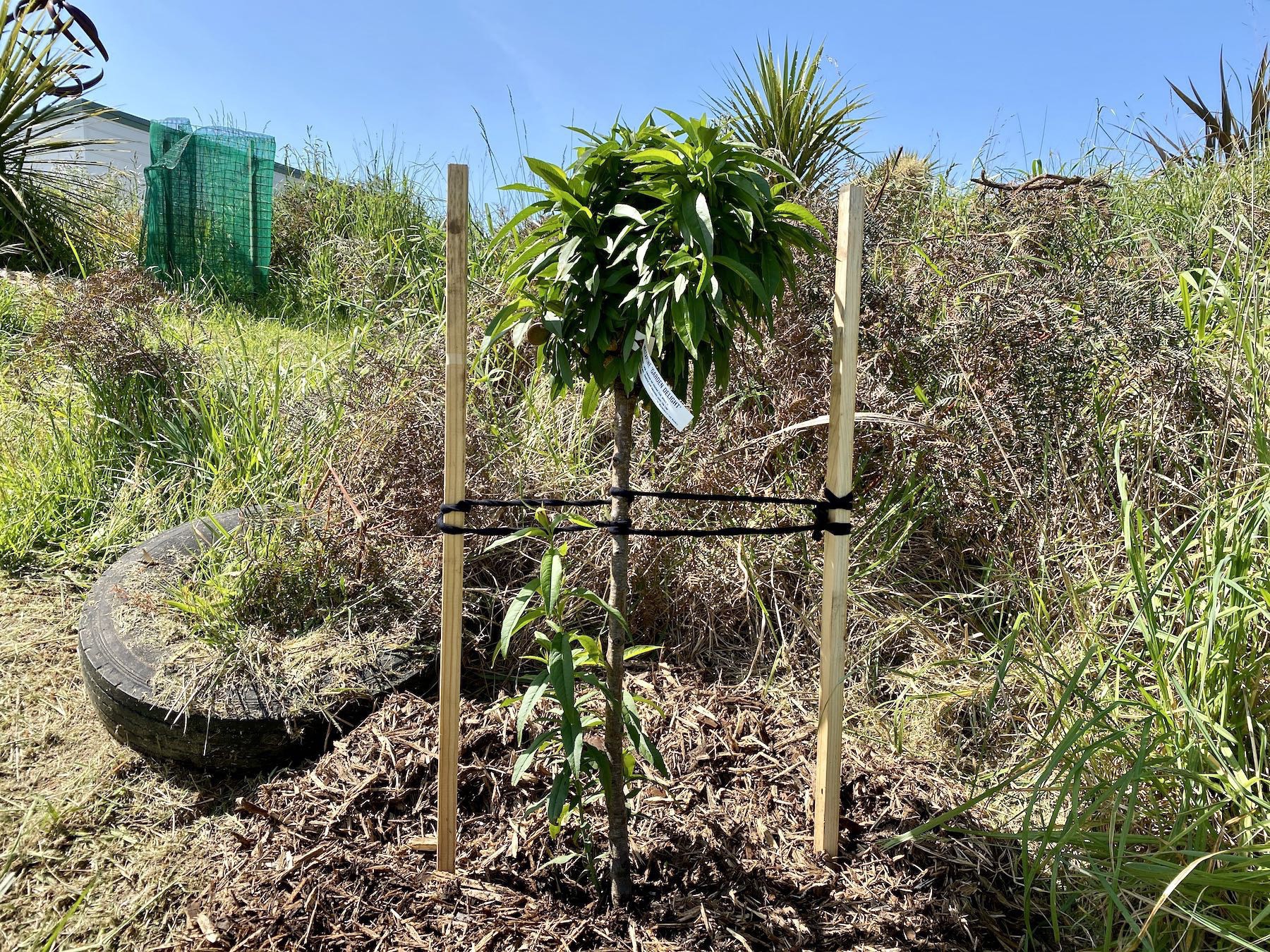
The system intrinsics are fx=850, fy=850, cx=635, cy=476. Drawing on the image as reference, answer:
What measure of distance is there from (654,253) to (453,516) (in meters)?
1.00

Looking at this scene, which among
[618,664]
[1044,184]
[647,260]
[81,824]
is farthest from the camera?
[1044,184]

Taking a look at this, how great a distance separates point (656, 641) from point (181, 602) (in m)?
1.93

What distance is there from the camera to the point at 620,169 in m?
2.14

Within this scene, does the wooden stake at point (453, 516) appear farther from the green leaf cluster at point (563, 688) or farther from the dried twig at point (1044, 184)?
the dried twig at point (1044, 184)

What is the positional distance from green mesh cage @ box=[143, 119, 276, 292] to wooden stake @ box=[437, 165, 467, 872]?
7918 mm

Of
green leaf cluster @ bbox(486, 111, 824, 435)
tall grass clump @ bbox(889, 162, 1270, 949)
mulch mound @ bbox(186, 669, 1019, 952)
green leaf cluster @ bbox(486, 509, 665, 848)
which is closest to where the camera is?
green leaf cluster @ bbox(486, 111, 824, 435)

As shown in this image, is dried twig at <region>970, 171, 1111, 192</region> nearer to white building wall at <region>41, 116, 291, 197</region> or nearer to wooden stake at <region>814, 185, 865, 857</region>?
wooden stake at <region>814, 185, 865, 857</region>

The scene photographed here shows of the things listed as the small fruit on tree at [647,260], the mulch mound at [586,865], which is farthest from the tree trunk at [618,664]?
the mulch mound at [586,865]

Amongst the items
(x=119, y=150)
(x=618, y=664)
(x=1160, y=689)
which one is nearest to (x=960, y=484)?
(x=1160, y=689)

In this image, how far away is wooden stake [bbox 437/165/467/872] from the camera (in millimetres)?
2455

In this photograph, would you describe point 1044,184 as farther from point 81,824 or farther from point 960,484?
point 81,824

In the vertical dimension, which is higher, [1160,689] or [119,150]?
[119,150]

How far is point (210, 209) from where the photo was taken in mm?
9523

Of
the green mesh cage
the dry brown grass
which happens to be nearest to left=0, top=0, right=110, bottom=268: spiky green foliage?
the green mesh cage
